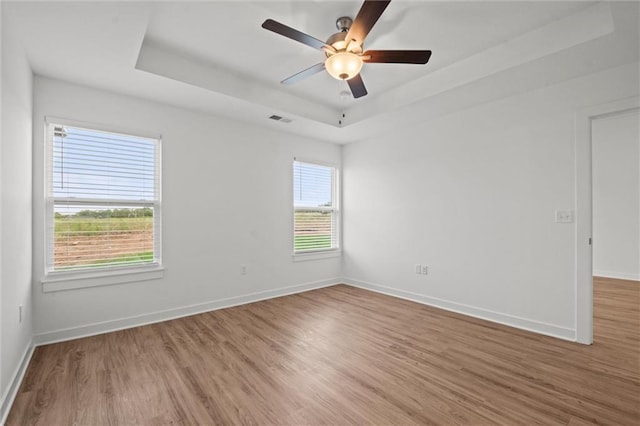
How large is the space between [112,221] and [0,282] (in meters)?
1.55

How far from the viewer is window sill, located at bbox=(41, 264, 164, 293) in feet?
9.55

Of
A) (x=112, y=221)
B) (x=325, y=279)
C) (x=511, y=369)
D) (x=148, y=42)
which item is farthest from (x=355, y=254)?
(x=148, y=42)

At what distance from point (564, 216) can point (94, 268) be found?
5008 mm

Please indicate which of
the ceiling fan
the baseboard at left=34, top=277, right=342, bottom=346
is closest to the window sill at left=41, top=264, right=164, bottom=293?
the baseboard at left=34, top=277, right=342, bottom=346

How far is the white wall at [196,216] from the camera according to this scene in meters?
2.98

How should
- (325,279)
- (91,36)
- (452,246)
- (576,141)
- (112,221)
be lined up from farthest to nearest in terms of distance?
(325,279), (452,246), (112,221), (576,141), (91,36)

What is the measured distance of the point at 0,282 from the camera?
6.03ft

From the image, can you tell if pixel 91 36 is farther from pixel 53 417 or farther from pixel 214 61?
pixel 53 417

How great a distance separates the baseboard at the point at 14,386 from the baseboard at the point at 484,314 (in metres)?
4.21

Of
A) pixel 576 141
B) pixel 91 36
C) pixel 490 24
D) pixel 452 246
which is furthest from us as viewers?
pixel 452 246

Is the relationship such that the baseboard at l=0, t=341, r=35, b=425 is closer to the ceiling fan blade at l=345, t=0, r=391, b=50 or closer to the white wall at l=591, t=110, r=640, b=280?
the ceiling fan blade at l=345, t=0, r=391, b=50

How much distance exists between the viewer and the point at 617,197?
568cm

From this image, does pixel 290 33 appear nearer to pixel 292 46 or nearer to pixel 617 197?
pixel 292 46

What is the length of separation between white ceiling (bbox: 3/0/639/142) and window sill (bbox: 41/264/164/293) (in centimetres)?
199
